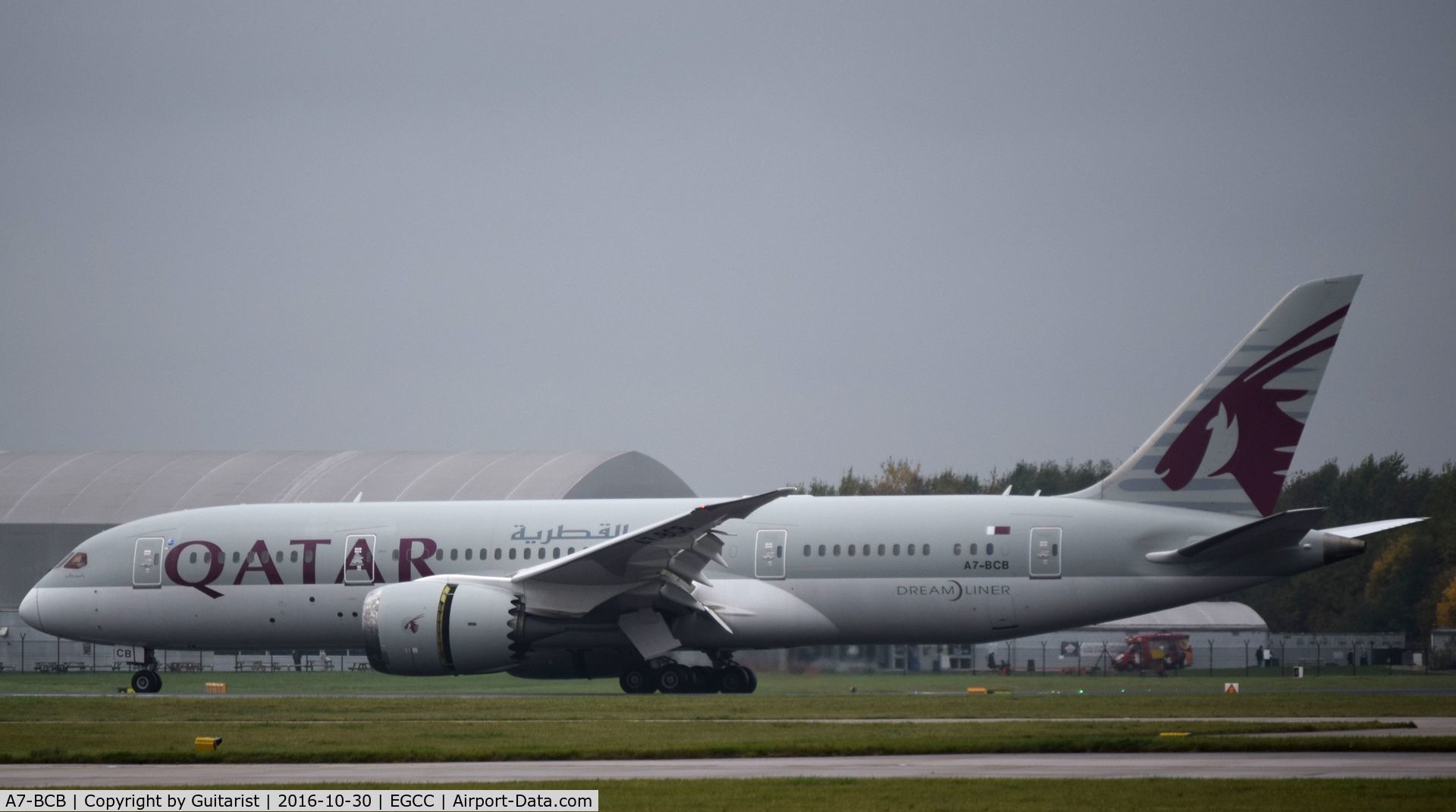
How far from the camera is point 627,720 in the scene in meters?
20.9

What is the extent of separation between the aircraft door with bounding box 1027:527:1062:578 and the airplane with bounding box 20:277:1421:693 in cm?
3

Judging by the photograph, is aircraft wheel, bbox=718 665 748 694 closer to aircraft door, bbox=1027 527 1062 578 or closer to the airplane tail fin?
aircraft door, bbox=1027 527 1062 578

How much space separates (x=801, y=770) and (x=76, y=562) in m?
22.3

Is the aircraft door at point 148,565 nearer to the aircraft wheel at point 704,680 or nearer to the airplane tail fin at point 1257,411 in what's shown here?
the aircraft wheel at point 704,680

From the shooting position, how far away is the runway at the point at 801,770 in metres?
14.0

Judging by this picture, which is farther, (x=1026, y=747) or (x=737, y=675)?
(x=737, y=675)

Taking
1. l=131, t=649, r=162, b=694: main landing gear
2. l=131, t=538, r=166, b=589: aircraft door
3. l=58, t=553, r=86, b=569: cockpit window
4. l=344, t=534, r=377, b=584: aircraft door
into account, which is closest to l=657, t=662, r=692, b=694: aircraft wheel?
l=344, t=534, r=377, b=584: aircraft door

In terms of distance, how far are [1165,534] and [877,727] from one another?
398 inches

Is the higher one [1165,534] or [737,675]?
[1165,534]

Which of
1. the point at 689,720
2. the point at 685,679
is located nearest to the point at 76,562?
the point at 685,679

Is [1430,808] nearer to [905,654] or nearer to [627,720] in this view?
[627,720]

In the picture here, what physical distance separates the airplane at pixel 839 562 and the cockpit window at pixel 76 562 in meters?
4.72

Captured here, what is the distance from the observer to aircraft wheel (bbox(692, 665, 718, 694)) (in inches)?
1117

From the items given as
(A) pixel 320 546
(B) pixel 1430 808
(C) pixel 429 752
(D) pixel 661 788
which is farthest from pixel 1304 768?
(A) pixel 320 546
